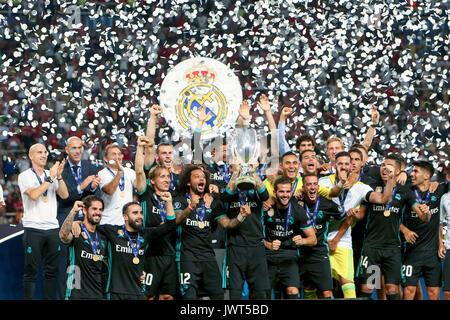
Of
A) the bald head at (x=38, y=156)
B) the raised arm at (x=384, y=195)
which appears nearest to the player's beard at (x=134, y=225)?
the bald head at (x=38, y=156)

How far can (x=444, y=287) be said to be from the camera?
772 centimetres

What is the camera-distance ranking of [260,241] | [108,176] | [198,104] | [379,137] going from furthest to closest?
[379,137]
[198,104]
[108,176]
[260,241]

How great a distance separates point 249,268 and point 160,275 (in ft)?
2.33

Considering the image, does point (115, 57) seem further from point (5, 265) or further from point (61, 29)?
point (5, 265)

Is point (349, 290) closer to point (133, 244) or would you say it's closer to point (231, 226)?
point (231, 226)

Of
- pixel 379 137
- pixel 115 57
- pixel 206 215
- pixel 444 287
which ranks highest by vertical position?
pixel 115 57

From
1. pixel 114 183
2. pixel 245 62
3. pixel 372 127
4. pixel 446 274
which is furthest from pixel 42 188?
pixel 245 62

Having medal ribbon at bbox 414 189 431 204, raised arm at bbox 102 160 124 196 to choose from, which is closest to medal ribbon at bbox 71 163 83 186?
raised arm at bbox 102 160 124 196

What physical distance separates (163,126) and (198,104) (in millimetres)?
727

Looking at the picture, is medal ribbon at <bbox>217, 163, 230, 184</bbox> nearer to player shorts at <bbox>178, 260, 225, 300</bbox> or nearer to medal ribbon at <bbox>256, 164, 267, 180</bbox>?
medal ribbon at <bbox>256, 164, 267, 180</bbox>

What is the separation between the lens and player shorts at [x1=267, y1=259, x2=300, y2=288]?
6.95 m

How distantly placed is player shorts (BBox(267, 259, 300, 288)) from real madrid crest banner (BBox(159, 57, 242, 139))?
255cm

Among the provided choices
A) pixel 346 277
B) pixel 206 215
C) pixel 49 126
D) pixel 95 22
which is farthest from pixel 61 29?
pixel 346 277

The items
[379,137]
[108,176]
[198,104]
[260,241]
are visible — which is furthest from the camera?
[379,137]
